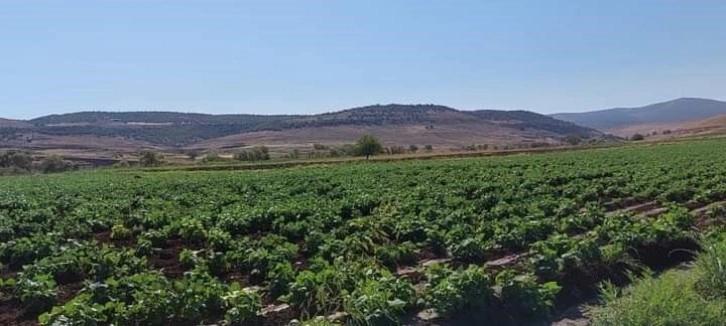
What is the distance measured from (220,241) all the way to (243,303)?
5.22 meters

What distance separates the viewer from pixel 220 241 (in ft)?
40.2

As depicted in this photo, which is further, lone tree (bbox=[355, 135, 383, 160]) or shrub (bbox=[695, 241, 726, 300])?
lone tree (bbox=[355, 135, 383, 160])

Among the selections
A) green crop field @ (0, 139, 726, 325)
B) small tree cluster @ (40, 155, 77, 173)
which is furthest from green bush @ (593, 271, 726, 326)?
small tree cluster @ (40, 155, 77, 173)

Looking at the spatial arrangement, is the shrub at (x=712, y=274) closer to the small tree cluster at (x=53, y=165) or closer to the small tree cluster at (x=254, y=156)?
the small tree cluster at (x=254, y=156)

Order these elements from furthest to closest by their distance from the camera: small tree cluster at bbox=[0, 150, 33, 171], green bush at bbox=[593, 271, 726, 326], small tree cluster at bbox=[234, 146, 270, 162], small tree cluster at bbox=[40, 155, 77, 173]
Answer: small tree cluster at bbox=[0, 150, 33, 171] < small tree cluster at bbox=[234, 146, 270, 162] < small tree cluster at bbox=[40, 155, 77, 173] < green bush at bbox=[593, 271, 726, 326]

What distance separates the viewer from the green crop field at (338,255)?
24.3 ft

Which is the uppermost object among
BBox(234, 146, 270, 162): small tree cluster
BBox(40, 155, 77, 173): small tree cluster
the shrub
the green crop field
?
the shrub

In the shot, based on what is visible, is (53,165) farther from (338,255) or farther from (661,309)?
(661,309)

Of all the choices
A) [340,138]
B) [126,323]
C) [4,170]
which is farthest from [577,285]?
[340,138]

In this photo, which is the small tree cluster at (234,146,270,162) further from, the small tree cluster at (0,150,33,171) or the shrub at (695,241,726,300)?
the shrub at (695,241,726,300)

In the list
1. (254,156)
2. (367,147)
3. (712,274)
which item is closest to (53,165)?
(254,156)

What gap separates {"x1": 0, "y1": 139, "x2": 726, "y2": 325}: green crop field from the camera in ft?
24.3

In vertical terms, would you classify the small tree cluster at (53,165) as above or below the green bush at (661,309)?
below

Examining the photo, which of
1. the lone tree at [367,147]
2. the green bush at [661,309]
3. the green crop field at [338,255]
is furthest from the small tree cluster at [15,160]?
the green bush at [661,309]
